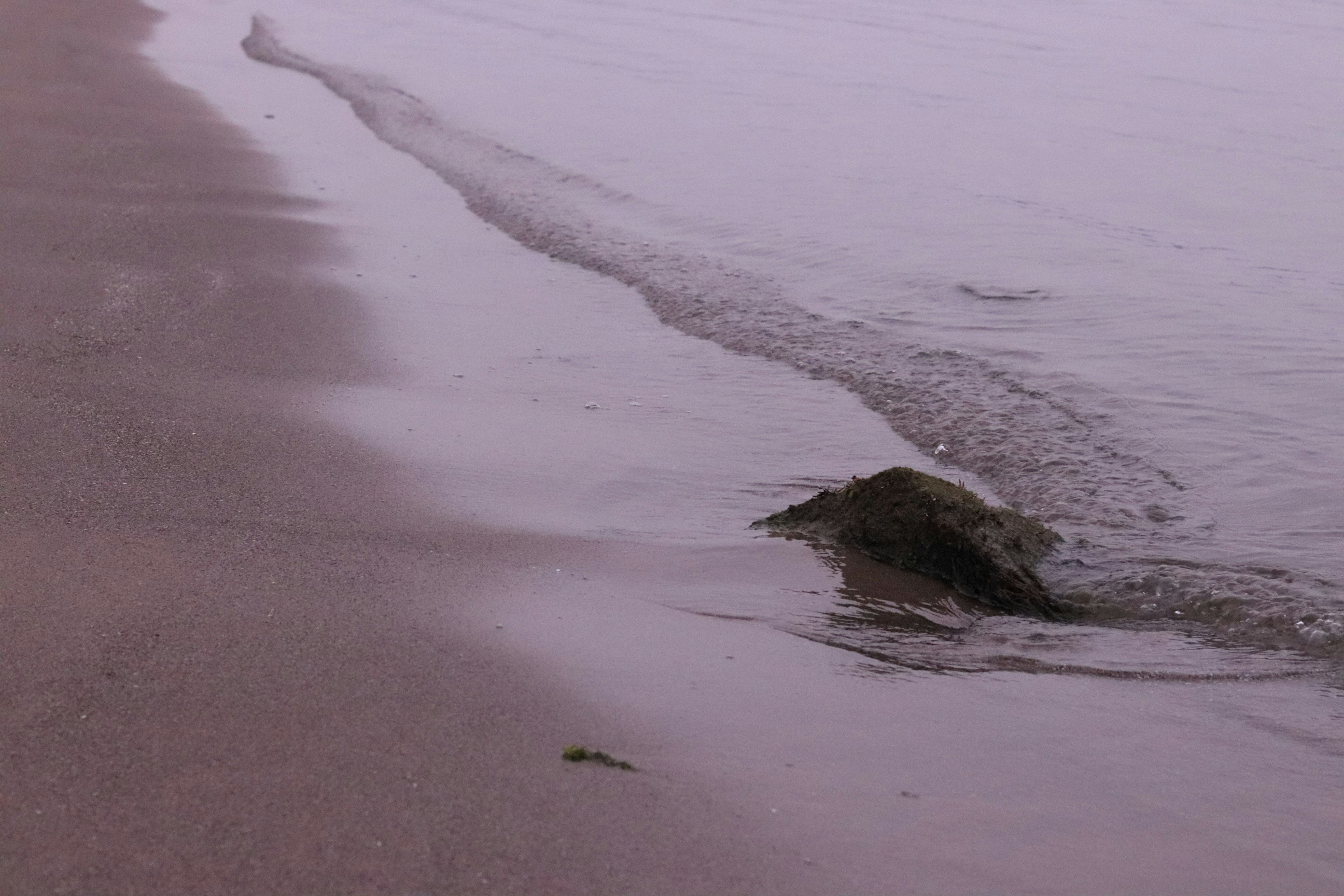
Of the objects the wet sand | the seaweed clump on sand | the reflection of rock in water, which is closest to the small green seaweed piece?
the wet sand

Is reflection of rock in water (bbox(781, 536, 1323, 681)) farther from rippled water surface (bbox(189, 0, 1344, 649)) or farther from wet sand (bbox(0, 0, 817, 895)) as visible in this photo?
wet sand (bbox(0, 0, 817, 895))

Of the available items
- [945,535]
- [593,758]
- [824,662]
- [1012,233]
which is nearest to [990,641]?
[945,535]

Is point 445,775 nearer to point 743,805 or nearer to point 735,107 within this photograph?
point 743,805

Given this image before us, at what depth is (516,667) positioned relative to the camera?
3.19 meters

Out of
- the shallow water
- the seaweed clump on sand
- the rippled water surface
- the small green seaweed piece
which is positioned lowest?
the small green seaweed piece

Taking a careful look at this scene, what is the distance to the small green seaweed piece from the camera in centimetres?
278

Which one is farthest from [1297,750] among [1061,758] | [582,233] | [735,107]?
[735,107]

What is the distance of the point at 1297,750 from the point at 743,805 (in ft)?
4.92

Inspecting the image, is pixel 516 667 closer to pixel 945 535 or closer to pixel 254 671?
pixel 254 671

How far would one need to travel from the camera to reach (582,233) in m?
9.41

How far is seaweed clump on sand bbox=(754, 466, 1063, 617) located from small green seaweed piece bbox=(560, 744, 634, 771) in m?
1.54

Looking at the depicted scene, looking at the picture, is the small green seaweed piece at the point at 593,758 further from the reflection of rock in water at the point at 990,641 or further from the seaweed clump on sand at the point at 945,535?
the seaweed clump on sand at the point at 945,535

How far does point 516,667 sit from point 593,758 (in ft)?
1.57

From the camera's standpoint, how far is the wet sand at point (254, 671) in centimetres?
240
